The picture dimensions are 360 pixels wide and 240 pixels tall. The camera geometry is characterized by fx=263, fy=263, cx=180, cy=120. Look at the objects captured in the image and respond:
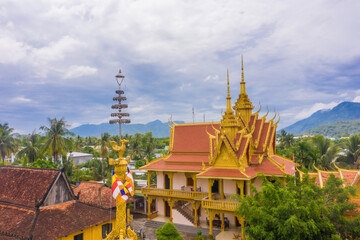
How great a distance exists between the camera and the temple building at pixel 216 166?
18594 mm

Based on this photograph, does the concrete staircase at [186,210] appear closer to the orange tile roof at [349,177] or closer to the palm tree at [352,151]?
the orange tile roof at [349,177]

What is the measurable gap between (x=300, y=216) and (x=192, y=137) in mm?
13984

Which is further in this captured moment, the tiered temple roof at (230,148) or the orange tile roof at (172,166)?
the orange tile roof at (172,166)

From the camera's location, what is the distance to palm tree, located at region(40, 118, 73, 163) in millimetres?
32616

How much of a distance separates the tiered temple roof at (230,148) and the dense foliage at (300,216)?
466 cm

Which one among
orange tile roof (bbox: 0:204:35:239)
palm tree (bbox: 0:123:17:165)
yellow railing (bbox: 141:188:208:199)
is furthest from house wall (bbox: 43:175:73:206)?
palm tree (bbox: 0:123:17:165)

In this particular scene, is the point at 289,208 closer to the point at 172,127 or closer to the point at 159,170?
the point at 159,170

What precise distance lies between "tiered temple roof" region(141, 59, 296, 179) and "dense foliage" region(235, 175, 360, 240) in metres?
4.66

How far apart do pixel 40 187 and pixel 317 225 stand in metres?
14.9

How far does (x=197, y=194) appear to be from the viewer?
21.0 m

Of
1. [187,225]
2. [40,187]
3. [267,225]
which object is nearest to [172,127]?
[187,225]

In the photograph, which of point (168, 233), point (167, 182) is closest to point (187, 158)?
point (167, 182)

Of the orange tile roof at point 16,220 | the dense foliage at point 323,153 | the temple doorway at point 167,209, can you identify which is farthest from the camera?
the dense foliage at point 323,153

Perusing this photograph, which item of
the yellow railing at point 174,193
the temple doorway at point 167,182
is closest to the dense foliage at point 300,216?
the yellow railing at point 174,193
